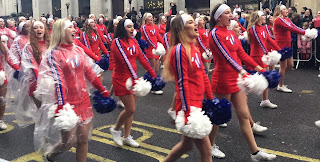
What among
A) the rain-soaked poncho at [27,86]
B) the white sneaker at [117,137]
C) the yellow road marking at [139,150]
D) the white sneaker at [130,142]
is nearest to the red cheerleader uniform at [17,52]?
the rain-soaked poncho at [27,86]

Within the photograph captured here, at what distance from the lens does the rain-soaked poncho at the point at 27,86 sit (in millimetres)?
4777

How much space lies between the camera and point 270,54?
6.14 metres

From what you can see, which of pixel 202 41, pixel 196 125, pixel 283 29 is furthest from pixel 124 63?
pixel 283 29

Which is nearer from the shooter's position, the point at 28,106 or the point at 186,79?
the point at 186,79

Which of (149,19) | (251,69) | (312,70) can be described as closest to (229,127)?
(251,69)

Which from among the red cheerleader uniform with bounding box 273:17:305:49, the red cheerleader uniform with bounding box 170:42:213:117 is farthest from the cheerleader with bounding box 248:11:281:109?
the red cheerleader uniform with bounding box 170:42:213:117

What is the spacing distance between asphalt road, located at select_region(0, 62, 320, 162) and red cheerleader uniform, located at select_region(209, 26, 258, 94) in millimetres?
890

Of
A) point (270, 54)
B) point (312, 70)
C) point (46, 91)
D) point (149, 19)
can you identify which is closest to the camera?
point (46, 91)

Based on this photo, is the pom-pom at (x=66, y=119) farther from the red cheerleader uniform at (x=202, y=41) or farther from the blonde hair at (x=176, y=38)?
the red cheerleader uniform at (x=202, y=41)

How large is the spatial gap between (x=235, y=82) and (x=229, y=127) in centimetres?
162

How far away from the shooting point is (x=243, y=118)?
4129 mm

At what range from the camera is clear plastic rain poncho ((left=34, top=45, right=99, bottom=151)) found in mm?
3508

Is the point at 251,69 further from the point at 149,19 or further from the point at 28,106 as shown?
the point at 149,19

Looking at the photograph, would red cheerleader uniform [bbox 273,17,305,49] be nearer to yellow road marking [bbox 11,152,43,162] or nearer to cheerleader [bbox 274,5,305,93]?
cheerleader [bbox 274,5,305,93]
